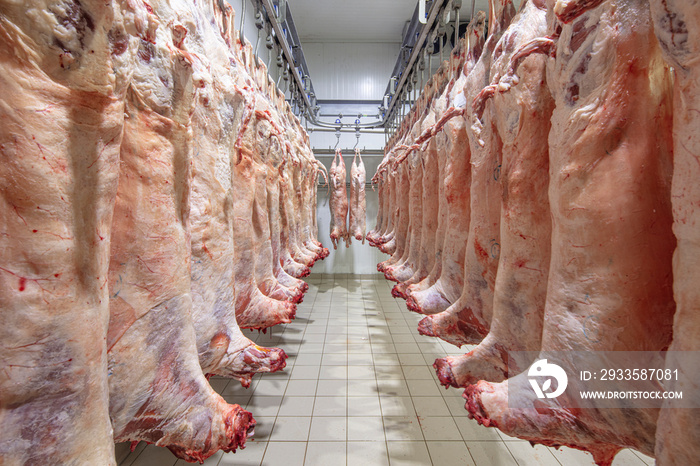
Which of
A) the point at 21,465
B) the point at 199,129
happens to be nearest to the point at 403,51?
the point at 199,129

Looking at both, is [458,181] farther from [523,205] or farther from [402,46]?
[402,46]

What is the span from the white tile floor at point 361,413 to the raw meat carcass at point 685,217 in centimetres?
211

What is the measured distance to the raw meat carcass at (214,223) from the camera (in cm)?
133

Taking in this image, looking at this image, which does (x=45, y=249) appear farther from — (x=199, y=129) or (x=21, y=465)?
(x=199, y=129)

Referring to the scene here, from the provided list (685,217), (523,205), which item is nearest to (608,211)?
(685,217)

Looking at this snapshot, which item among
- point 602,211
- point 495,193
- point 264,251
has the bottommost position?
point 264,251

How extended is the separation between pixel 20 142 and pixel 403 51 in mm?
4209

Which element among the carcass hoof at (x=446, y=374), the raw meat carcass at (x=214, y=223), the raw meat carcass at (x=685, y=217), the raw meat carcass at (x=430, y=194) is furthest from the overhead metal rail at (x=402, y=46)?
the carcass hoof at (x=446, y=374)

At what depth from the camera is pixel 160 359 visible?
1.00 m

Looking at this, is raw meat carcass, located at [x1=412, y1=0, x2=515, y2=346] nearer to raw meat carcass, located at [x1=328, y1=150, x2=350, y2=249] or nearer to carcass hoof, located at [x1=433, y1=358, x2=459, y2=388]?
carcass hoof, located at [x1=433, y1=358, x2=459, y2=388]

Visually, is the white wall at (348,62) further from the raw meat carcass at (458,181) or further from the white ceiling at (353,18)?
the raw meat carcass at (458,181)

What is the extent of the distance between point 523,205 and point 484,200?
326 millimetres

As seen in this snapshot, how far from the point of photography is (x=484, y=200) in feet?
5.03

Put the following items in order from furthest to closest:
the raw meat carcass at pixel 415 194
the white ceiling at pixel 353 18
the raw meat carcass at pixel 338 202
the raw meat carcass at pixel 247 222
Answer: the white ceiling at pixel 353 18 < the raw meat carcass at pixel 338 202 < the raw meat carcass at pixel 415 194 < the raw meat carcass at pixel 247 222
